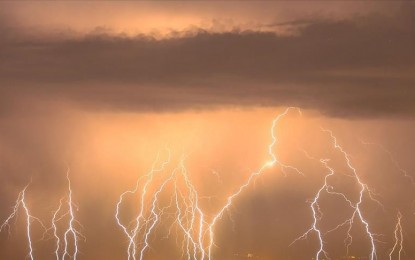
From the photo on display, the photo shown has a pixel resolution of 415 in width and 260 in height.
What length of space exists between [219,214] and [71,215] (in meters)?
4.06

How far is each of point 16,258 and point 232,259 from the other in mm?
6050

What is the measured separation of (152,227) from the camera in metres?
25.8

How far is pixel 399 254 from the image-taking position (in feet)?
83.0

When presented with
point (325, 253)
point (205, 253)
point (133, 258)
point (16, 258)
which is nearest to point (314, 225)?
point (325, 253)

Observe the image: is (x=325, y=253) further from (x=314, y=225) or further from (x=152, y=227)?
(x=152, y=227)

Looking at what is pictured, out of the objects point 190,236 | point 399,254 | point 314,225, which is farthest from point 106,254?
point 399,254

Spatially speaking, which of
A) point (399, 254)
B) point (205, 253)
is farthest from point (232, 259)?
point (399, 254)

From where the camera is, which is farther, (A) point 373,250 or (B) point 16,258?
(B) point 16,258

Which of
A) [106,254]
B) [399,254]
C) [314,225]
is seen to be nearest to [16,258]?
[106,254]

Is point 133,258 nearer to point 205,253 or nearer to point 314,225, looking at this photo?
point 205,253

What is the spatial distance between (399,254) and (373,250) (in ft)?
2.38

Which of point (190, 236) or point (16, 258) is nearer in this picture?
point (190, 236)

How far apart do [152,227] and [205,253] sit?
5.27 feet

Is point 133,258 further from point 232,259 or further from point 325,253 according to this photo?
point 325,253
